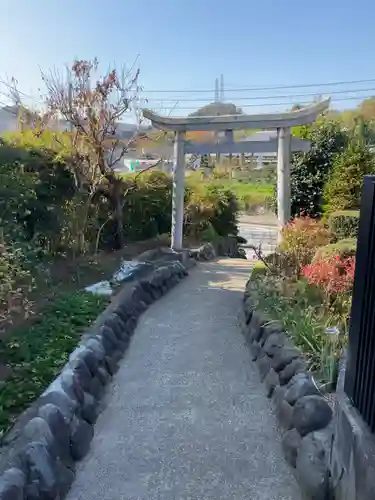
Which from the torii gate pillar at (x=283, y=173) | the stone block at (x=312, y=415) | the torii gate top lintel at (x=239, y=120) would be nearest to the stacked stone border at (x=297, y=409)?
the stone block at (x=312, y=415)

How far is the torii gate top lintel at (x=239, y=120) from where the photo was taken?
7.35 metres

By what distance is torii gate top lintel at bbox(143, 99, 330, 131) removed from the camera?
735 cm

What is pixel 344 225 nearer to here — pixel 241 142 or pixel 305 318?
pixel 305 318

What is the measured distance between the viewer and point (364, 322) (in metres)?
2.15

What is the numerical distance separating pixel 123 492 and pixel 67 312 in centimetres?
211

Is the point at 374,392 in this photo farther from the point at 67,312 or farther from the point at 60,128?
the point at 60,128

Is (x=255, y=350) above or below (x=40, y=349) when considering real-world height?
below

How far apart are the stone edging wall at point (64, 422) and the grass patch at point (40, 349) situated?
0.28 ft

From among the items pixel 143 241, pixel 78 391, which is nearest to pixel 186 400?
pixel 78 391

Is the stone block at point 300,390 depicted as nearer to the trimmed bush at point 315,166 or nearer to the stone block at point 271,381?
the stone block at point 271,381

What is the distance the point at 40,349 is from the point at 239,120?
17.5 feet

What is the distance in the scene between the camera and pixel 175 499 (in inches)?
97.7

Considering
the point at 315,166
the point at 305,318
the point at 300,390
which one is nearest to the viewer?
the point at 300,390

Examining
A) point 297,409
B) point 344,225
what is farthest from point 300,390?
point 344,225
